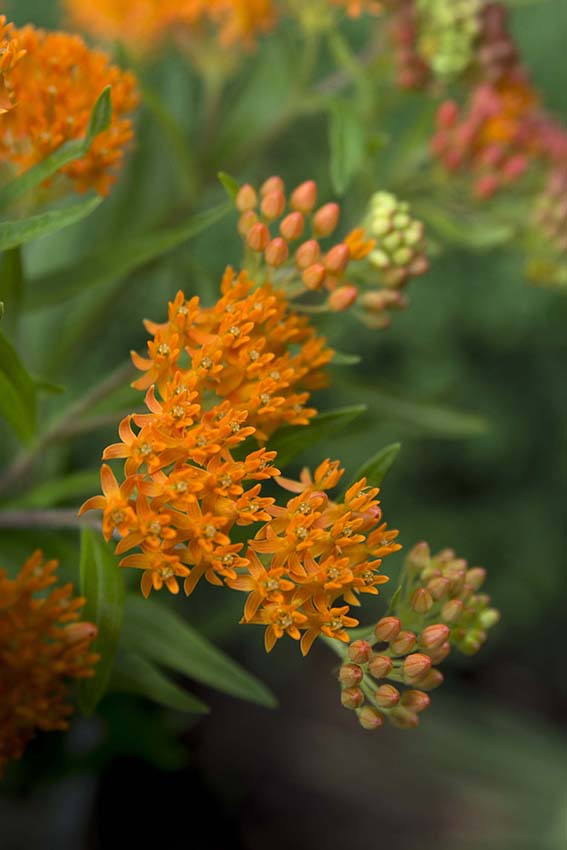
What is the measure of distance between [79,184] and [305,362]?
33cm

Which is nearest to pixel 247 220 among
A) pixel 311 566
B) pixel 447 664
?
pixel 311 566

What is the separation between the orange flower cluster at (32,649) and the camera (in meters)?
0.88

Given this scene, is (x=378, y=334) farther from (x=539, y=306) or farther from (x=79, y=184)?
(x=79, y=184)

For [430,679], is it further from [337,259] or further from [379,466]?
[337,259]

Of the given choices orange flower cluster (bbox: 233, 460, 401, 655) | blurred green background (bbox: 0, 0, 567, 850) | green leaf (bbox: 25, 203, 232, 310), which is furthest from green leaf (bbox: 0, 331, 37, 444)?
blurred green background (bbox: 0, 0, 567, 850)

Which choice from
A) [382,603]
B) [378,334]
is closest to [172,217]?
[378,334]

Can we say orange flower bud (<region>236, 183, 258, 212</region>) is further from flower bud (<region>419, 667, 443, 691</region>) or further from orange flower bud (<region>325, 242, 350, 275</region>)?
flower bud (<region>419, 667, 443, 691</region>)

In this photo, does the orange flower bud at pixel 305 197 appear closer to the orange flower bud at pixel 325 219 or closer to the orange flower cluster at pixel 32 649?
the orange flower bud at pixel 325 219

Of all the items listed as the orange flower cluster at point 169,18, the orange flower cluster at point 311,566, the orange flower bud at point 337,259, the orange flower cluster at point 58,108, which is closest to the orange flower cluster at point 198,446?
the orange flower cluster at point 311,566

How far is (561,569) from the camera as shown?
2381mm

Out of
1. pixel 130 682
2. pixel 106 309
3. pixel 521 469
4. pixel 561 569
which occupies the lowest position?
pixel 561 569

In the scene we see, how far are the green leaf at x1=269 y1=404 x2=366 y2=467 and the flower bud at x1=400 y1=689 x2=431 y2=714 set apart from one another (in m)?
0.26

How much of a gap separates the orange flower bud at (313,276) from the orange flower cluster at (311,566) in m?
0.24

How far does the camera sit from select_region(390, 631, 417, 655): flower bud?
826mm
